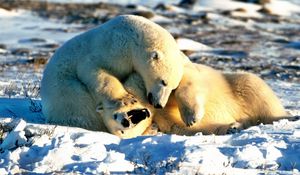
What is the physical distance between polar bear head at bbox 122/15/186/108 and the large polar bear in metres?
0.12

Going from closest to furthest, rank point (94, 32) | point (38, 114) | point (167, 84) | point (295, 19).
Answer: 1. point (167, 84)
2. point (94, 32)
3. point (38, 114)
4. point (295, 19)

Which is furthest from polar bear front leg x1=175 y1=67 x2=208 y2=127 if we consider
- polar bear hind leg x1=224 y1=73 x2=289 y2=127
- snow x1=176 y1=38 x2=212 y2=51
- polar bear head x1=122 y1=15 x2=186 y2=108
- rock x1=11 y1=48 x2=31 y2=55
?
snow x1=176 y1=38 x2=212 y2=51

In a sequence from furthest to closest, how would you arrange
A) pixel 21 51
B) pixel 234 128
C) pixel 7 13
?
pixel 7 13, pixel 21 51, pixel 234 128

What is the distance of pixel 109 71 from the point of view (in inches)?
211

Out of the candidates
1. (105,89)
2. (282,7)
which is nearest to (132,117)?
(105,89)

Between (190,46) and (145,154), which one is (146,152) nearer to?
(145,154)

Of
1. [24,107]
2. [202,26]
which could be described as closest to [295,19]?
[202,26]

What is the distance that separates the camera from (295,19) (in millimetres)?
30000

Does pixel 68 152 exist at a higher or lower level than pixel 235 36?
higher

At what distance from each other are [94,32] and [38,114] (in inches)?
42.9

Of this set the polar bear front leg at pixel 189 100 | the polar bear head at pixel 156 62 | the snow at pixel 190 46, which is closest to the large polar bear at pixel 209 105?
the polar bear front leg at pixel 189 100

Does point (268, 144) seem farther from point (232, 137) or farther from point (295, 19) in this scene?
point (295, 19)

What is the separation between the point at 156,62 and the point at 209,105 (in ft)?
2.60

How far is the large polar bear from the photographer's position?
544 cm
